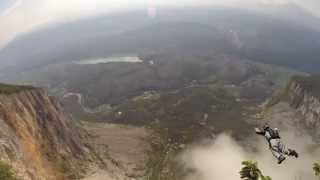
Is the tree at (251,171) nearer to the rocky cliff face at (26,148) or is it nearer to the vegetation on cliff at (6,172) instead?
the vegetation on cliff at (6,172)

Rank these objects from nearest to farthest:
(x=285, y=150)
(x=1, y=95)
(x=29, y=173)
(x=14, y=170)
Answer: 1. (x=285, y=150)
2. (x=14, y=170)
3. (x=29, y=173)
4. (x=1, y=95)

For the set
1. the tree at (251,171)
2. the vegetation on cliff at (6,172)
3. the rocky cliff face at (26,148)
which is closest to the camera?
the tree at (251,171)

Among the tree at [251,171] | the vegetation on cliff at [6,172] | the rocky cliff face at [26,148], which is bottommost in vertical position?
the tree at [251,171]

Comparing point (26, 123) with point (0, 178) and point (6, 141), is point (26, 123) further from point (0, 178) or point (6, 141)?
point (0, 178)

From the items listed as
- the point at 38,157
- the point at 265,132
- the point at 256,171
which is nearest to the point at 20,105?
the point at 38,157

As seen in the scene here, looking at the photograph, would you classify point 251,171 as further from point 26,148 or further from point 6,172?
point 26,148

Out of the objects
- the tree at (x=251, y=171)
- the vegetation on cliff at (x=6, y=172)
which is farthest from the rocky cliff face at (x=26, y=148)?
the tree at (x=251, y=171)

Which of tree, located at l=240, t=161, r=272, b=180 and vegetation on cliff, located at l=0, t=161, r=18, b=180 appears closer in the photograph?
tree, located at l=240, t=161, r=272, b=180

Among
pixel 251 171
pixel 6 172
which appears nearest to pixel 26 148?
pixel 6 172

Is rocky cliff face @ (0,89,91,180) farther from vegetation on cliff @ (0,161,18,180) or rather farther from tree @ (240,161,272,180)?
tree @ (240,161,272,180)

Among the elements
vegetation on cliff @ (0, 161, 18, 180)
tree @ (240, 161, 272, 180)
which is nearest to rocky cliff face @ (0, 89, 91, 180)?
vegetation on cliff @ (0, 161, 18, 180)

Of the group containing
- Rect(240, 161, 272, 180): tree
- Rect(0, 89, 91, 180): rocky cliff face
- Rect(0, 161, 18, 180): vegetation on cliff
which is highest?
Rect(0, 89, 91, 180): rocky cliff face
